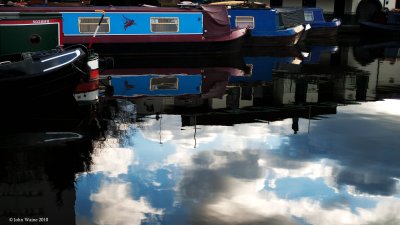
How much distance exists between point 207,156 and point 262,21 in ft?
63.2

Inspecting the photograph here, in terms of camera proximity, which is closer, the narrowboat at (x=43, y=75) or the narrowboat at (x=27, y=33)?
the narrowboat at (x=43, y=75)

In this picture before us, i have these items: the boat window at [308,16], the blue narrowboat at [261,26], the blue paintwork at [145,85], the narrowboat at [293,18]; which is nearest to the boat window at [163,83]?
the blue paintwork at [145,85]

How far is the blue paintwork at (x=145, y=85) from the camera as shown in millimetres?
15535

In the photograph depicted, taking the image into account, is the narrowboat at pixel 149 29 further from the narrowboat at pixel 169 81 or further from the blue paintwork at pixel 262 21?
the narrowboat at pixel 169 81

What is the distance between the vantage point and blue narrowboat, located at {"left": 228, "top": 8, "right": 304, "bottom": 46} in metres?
27.2

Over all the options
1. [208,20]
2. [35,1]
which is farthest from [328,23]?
[35,1]

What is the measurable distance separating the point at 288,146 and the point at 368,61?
16.1 m

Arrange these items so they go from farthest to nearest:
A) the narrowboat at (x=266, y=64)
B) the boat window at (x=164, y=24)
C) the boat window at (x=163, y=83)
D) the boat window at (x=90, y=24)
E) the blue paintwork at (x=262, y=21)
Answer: the blue paintwork at (x=262, y=21), the boat window at (x=164, y=24), the boat window at (x=90, y=24), the narrowboat at (x=266, y=64), the boat window at (x=163, y=83)

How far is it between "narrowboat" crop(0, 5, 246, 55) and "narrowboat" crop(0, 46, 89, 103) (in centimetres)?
881

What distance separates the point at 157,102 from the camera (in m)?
14.4

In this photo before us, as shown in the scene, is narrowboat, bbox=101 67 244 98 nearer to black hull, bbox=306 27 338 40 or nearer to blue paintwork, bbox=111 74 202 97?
blue paintwork, bbox=111 74 202 97

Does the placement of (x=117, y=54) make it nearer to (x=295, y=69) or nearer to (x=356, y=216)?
(x=295, y=69)

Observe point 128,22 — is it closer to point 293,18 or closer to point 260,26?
point 260,26

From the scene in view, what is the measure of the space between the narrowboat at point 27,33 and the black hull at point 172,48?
293 inches
